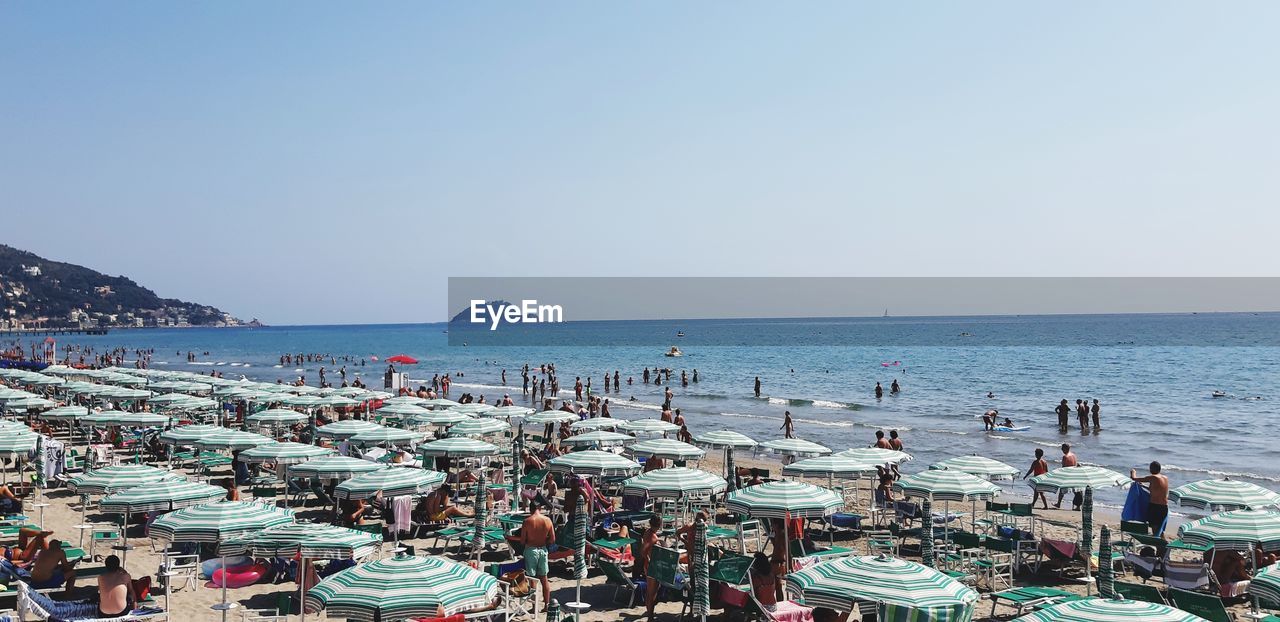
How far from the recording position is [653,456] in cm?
1803

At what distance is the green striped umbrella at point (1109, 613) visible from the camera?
638 centimetres

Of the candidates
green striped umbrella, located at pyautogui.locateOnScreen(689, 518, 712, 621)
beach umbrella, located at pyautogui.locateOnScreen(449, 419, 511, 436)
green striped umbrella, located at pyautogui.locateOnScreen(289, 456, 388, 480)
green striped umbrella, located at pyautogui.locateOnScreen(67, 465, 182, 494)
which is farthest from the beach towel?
green striped umbrella, located at pyautogui.locateOnScreen(67, 465, 182, 494)

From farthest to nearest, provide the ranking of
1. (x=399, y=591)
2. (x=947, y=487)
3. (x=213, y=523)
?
1. (x=947, y=487)
2. (x=213, y=523)
3. (x=399, y=591)

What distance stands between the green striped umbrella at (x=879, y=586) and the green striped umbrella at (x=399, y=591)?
9.29 ft

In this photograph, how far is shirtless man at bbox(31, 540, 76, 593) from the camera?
10664 mm

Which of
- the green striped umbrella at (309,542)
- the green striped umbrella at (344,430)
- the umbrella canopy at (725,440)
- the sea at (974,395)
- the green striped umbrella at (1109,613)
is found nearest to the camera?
the green striped umbrella at (1109,613)

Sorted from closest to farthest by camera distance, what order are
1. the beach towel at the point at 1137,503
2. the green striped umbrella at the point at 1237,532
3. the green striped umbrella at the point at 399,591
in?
the green striped umbrella at the point at 399,591, the green striped umbrella at the point at 1237,532, the beach towel at the point at 1137,503

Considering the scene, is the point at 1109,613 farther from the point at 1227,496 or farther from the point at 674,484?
the point at 1227,496

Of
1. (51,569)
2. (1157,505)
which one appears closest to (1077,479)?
(1157,505)

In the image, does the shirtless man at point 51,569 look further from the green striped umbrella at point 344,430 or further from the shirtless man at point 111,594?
the green striped umbrella at point 344,430

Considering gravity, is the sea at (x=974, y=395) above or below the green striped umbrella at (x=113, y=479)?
below

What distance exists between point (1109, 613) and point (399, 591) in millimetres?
5453

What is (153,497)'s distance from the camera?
11.7 meters

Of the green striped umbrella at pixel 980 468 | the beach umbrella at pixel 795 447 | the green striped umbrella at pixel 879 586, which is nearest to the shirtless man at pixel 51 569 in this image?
the green striped umbrella at pixel 879 586
